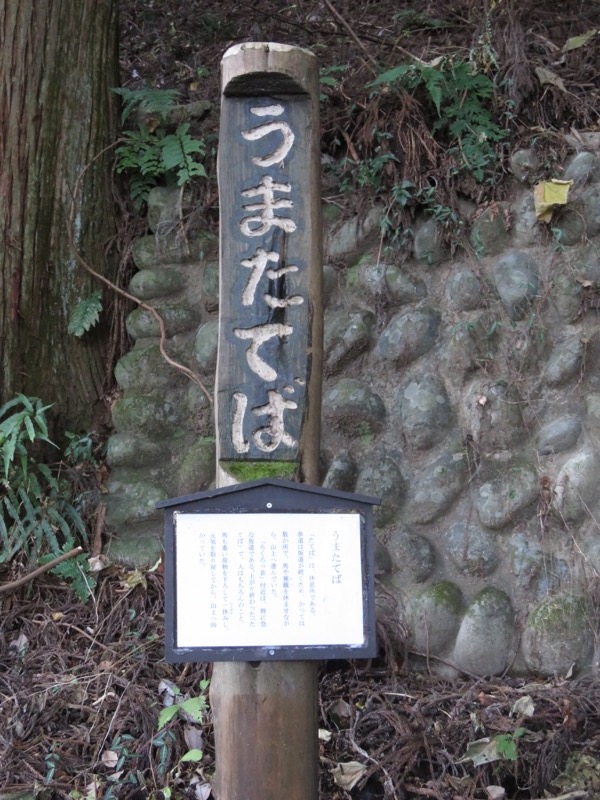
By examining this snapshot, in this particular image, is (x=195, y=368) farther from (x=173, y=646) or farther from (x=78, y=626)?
(x=173, y=646)

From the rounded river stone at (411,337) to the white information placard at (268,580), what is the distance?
6.02 ft

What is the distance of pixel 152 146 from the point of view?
4.47 m

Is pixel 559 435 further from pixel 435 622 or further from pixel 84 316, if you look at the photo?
pixel 84 316

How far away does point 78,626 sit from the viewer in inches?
142

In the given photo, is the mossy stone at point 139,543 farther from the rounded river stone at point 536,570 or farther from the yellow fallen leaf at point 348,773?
the rounded river stone at point 536,570

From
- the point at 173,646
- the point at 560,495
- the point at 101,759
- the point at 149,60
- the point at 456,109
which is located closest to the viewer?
the point at 173,646

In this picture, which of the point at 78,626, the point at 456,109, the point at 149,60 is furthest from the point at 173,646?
the point at 149,60

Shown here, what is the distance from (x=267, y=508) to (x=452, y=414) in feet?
5.89

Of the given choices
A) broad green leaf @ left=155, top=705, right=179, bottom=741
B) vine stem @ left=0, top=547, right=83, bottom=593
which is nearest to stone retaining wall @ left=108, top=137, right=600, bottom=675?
vine stem @ left=0, top=547, right=83, bottom=593

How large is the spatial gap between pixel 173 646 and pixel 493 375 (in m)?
2.25

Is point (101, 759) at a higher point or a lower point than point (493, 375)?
lower

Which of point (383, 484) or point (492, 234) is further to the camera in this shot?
point (492, 234)

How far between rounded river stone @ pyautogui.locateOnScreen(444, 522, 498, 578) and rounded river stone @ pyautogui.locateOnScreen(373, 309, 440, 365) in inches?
34.8

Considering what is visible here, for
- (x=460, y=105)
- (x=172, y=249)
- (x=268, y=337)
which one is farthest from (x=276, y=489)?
(x=460, y=105)
